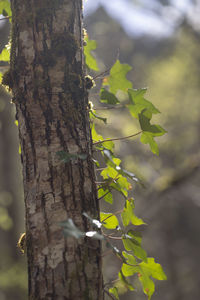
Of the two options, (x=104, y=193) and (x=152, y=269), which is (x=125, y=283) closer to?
(x=152, y=269)

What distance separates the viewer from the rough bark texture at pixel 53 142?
1072 mm

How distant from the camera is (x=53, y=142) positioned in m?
1.17

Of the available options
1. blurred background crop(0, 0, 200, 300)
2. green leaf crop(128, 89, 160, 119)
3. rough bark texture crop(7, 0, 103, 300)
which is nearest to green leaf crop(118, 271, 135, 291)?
rough bark texture crop(7, 0, 103, 300)

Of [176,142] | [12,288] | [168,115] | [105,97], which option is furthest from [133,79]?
[105,97]

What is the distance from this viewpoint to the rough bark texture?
3.52ft

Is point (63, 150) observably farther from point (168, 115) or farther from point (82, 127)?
point (168, 115)

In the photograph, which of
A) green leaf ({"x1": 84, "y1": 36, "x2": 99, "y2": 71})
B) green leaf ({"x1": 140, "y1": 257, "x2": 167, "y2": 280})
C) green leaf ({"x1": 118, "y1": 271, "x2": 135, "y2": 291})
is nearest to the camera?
green leaf ({"x1": 118, "y1": 271, "x2": 135, "y2": 291})

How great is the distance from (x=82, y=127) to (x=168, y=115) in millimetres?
6453

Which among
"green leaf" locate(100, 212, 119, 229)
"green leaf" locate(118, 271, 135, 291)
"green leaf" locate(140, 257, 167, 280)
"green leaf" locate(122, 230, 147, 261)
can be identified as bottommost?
"green leaf" locate(118, 271, 135, 291)

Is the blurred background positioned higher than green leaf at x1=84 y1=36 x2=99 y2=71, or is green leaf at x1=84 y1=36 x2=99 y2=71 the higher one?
the blurred background

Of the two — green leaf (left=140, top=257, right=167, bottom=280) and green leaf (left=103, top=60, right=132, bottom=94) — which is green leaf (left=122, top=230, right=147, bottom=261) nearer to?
green leaf (left=140, top=257, right=167, bottom=280)

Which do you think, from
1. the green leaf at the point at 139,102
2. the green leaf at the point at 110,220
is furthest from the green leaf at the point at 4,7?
the green leaf at the point at 110,220

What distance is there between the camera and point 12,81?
1.29m

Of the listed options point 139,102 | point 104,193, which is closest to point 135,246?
point 104,193
